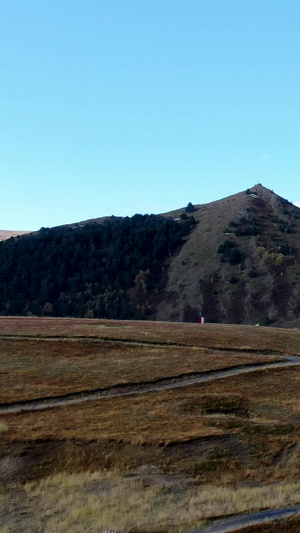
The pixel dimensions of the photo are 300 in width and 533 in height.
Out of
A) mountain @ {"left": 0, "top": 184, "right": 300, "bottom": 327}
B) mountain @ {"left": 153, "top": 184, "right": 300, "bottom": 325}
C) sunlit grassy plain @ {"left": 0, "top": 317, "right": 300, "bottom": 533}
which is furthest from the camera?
mountain @ {"left": 0, "top": 184, "right": 300, "bottom": 327}

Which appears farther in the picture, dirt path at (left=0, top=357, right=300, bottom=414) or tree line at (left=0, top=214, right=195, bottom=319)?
tree line at (left=0, top=214, right=195, bottom=319)

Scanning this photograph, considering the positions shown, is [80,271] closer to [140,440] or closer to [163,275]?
[163,275]

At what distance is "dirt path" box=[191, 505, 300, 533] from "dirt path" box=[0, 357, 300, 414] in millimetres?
19980

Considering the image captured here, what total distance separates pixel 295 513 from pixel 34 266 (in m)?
164

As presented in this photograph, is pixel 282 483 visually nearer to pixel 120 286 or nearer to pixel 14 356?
pixel 14 356

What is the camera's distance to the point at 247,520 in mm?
24234

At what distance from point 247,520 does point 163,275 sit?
159048mm

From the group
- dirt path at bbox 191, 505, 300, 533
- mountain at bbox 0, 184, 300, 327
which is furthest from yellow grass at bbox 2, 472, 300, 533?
mountain at bbox 0, 184, 300, 327

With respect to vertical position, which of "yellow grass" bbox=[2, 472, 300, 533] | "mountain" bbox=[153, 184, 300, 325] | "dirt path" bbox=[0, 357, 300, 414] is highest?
"mountain" bbox=[153, 184, 300, 325]

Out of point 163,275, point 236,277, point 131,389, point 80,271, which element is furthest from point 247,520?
point 80,271

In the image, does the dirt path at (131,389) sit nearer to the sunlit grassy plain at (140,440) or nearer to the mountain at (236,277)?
the sunlit grassy plain at (140,440)

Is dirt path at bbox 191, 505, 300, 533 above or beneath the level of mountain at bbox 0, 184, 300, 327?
beneath

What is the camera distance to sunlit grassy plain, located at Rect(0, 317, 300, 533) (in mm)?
26562

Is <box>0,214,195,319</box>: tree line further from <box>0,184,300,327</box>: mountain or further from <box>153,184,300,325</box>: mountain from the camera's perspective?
<box>153,184,300,325</box>: mountain
